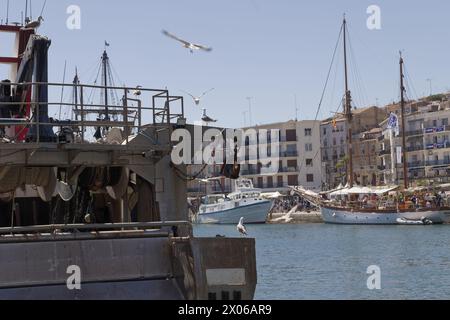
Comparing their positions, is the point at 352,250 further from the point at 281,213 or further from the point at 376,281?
the point at 281,213

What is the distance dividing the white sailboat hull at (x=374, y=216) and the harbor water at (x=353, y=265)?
1271 centimetres

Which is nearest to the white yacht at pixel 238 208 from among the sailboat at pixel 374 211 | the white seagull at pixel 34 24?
the sailboat at pixel 374 211

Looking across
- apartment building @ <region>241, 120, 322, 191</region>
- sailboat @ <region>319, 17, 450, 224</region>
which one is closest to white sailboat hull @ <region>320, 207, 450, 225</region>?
sailboat @ <region>319, 17, 450, 224</region>

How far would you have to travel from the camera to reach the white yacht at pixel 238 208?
10619 cm

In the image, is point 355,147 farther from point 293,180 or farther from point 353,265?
point 353,265

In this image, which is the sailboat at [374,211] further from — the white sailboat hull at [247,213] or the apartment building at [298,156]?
the apartment building at [298,156]

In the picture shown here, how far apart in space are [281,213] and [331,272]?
74.2 metres

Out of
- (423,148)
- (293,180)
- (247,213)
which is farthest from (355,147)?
(247,213)

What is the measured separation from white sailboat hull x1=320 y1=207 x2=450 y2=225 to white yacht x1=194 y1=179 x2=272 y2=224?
11.1 metres

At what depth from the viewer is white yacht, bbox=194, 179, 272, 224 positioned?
10619 centimetres

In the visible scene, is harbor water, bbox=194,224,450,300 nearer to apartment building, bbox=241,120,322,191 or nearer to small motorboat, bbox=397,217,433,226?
small motorboat, bbox=397,217,433,226

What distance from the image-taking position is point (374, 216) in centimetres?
8900
